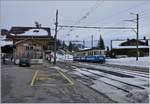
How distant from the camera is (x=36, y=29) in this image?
118812mm

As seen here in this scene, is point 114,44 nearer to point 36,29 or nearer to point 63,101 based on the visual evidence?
point 36,29

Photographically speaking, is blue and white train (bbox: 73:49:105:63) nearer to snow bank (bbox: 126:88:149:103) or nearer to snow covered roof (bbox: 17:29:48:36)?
snow covered roof (bbox: 17:29:48:36)

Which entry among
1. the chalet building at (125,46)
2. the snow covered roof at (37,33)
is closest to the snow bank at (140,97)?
the snow covered roof at (37,33)

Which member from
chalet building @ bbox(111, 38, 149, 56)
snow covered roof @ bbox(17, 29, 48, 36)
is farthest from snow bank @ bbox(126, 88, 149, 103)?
chalet building @ bbox(111, 38, 149, 56)

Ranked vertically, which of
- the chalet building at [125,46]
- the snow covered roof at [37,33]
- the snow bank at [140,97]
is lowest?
the snow bank at [140,97]

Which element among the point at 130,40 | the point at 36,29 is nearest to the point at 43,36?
the point at 36,29

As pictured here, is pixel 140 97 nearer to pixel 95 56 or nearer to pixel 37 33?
pixel 95 56

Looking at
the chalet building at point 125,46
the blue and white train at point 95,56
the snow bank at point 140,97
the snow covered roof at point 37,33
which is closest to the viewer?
the snow bank at point 140,97

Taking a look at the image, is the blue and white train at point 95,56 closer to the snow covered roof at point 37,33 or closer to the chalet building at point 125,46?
the snow covered roof at point 37,33

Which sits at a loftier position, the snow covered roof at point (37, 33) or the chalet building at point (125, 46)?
the snow covered roof at point (37, 33)

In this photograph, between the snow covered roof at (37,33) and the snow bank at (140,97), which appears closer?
the snow bank at (140,97)

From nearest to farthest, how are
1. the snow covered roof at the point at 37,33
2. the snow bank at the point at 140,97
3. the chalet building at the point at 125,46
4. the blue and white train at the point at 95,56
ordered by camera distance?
the snow bank at the point at 140,97, the blue and white train at the point at 95,56, the snow covered roof at the point at 37,33, the chalet building at the point at 125,46

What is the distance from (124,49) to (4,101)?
12970 cm

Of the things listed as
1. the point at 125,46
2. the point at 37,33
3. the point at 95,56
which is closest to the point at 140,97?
the point at 95,56
